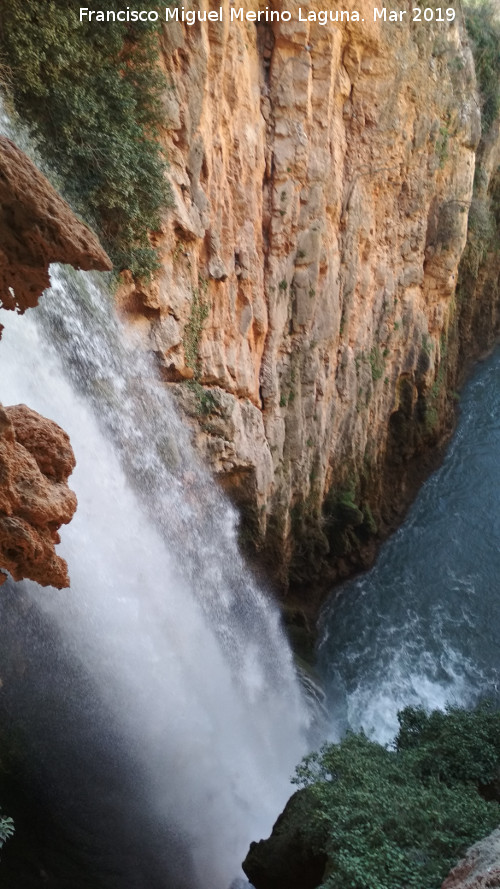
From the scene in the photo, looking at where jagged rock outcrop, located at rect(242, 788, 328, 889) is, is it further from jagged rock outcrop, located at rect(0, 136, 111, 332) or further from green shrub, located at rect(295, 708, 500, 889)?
jagged rock outcrop, located at rect(0, 136, 111, 332)

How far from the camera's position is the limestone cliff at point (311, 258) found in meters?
11.7

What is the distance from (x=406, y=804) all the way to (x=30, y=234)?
23.6ft

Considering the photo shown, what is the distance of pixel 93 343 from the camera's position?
9.56m

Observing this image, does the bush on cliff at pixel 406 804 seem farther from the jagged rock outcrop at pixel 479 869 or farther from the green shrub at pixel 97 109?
the green shrub at pixel 97 109

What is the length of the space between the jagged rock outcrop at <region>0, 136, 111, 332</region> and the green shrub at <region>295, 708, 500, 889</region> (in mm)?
6423

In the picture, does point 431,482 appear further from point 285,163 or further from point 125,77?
point 125,77

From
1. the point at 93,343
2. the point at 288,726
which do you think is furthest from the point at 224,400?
the point at 288,726

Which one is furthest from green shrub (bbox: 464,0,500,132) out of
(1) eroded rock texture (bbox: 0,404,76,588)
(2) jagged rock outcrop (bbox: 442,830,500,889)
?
(2) jagged rock outcrop (bbox: 442,830,500,889)

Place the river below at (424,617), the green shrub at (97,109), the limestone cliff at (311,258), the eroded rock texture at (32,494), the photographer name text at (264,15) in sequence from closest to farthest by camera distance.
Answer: the eroded rock texture at (32,494) < the green shrub at (97,109) < the photographer name text at (264,15) < the limestone cliff at (311,258) < the river below at (424,617)

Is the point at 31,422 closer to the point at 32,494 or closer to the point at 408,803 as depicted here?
the point at 32,494

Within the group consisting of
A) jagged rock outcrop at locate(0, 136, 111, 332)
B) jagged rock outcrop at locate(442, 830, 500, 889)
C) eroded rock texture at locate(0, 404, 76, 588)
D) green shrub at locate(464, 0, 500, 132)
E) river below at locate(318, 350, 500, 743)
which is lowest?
jagged rock outcrop at locate(442, 830, 500, 889)

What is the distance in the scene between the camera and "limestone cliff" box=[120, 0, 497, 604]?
11672 mm

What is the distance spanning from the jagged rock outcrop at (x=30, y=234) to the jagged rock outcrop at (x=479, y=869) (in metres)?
6.02

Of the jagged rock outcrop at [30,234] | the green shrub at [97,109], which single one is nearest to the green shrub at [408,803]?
the jagged rock outcrop at [30,234]
